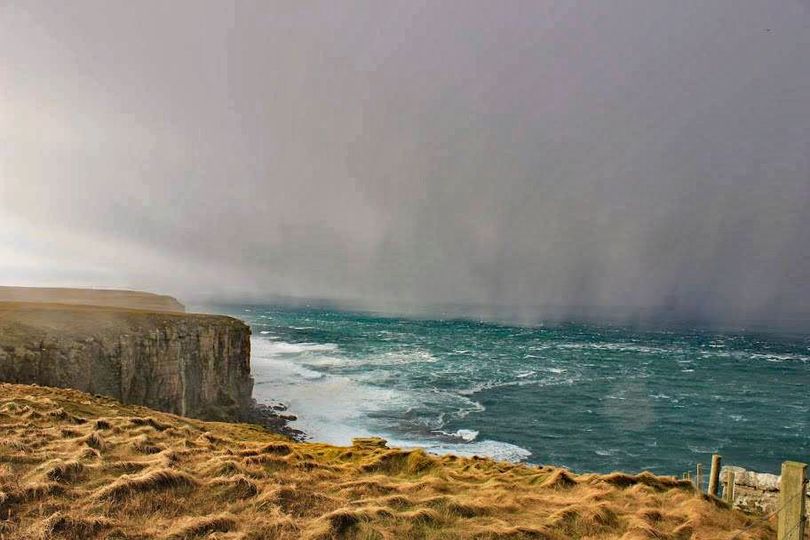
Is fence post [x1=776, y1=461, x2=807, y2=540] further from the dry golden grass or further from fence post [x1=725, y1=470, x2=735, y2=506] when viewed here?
fence post [x1=725, y1=470, x2=735, y2=506]

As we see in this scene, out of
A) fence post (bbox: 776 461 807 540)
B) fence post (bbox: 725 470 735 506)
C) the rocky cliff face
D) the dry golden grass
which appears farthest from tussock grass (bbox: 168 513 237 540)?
the rocky cliff face

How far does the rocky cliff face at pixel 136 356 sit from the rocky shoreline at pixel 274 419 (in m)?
1.24

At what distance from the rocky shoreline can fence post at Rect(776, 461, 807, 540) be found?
108ft

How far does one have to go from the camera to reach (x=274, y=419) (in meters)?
39.8

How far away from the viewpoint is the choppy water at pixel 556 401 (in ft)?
121

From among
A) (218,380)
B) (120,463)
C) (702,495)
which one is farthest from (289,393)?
(702,495)

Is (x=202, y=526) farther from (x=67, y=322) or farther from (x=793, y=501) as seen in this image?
(x=67, y=322)

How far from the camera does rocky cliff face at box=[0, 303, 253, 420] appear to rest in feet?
88.1

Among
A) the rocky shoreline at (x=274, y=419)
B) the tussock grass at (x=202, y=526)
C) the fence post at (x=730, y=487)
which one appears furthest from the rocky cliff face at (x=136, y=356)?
the fence post at (x=730, y=487)

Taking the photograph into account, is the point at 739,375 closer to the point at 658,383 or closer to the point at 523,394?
the point at 658,383

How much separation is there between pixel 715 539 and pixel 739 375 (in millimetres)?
80949

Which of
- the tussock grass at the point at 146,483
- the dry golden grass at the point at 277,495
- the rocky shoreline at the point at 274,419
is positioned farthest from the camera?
the rocky shoreline at the point at 274,419

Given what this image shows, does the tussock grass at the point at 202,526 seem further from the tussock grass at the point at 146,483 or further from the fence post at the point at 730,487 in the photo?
the fence post at the point at 730,487

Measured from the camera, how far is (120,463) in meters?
11.2
